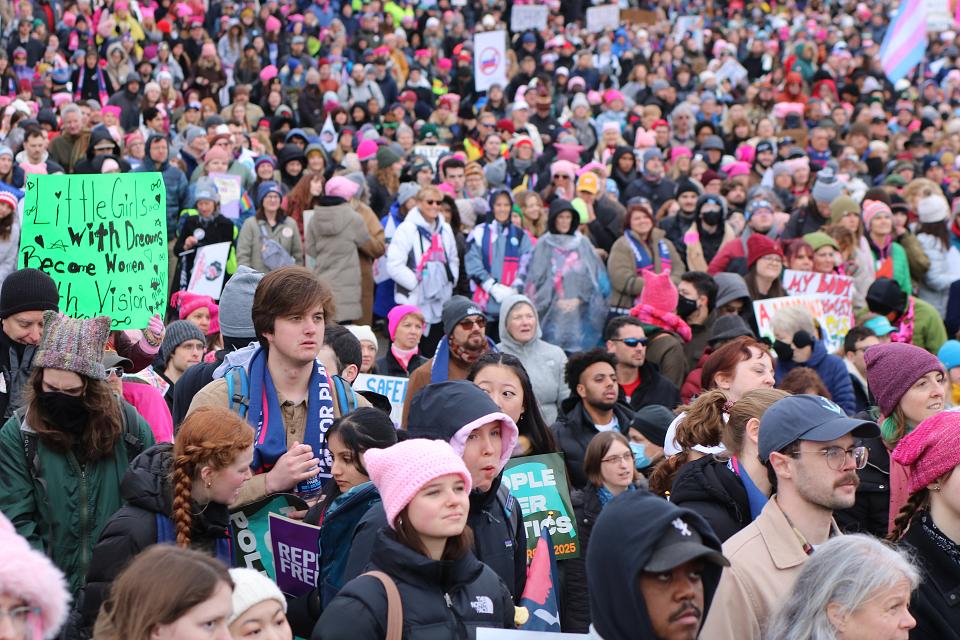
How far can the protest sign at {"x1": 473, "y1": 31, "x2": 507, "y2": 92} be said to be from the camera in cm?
2273

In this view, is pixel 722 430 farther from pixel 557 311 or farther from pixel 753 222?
pixel 753 222

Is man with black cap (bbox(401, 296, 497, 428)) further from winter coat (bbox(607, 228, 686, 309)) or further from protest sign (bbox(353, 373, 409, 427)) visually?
winter coat (bbox(607, 228, 686, 309))

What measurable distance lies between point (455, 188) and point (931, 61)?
1665 cm

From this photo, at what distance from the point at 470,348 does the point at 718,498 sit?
3.12 meters

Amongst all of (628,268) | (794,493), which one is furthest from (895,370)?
(628,268)

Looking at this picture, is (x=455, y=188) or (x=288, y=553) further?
(x=455, y=188)

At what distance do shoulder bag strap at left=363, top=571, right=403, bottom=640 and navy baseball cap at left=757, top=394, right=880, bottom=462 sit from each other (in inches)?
57.2

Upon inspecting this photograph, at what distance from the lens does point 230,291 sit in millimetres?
6844

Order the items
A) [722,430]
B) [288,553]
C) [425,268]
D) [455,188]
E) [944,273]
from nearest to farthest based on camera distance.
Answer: [288,553], [722,430], [425,268], [944,273], [455,188]

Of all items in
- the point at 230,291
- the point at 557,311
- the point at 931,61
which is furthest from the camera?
the point at 931,61

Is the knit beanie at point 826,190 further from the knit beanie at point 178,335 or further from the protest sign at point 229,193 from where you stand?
the knit beanie at point 178,335

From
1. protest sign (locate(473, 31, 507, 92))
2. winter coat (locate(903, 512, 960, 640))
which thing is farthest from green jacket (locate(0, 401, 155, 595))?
protest sign (locate(473, 31, 507, 92))

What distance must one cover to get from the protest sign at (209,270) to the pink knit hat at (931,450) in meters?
7.70

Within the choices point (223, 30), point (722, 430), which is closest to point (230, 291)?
point (722, 430)
